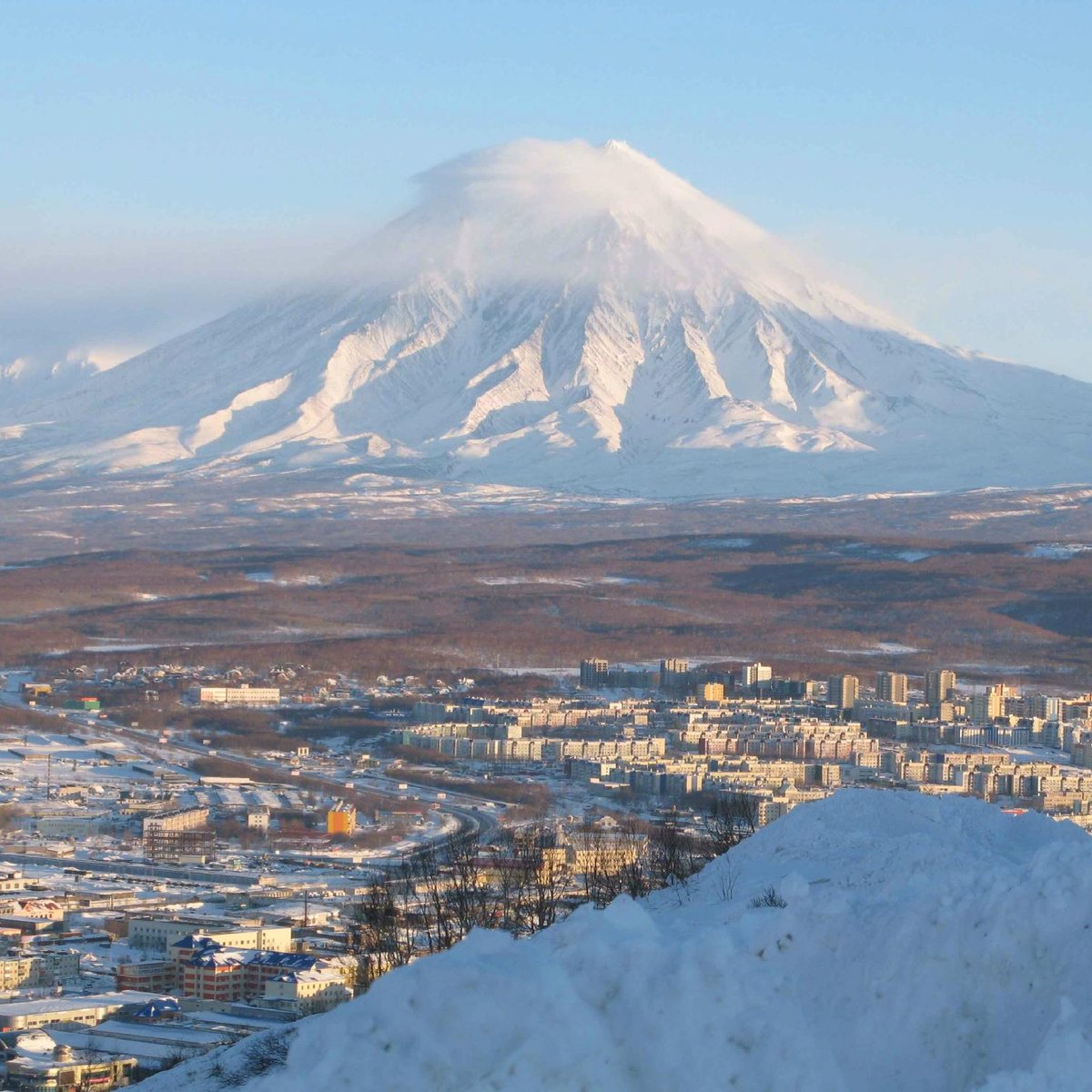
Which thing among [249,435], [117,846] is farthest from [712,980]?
[249,435]

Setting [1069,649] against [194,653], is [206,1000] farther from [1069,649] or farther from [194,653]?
[1069,649]

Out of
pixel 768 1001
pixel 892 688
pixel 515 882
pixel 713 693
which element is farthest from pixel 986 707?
pixel 768 1001

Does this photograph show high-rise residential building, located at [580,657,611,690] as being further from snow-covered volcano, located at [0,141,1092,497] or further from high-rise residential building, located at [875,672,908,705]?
snow-covered volcano, located at [0,141,1092,497]

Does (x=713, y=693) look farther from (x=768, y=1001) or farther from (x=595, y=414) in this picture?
(x=595, y=414)

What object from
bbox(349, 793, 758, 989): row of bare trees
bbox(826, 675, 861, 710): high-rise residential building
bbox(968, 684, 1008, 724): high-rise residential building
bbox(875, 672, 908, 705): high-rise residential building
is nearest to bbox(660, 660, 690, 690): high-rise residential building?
bbox(826, 675, 861, 710): high-rise residential building

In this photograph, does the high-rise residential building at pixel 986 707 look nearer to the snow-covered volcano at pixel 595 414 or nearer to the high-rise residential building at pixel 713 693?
the high-rise residential building at pixel 713 693
